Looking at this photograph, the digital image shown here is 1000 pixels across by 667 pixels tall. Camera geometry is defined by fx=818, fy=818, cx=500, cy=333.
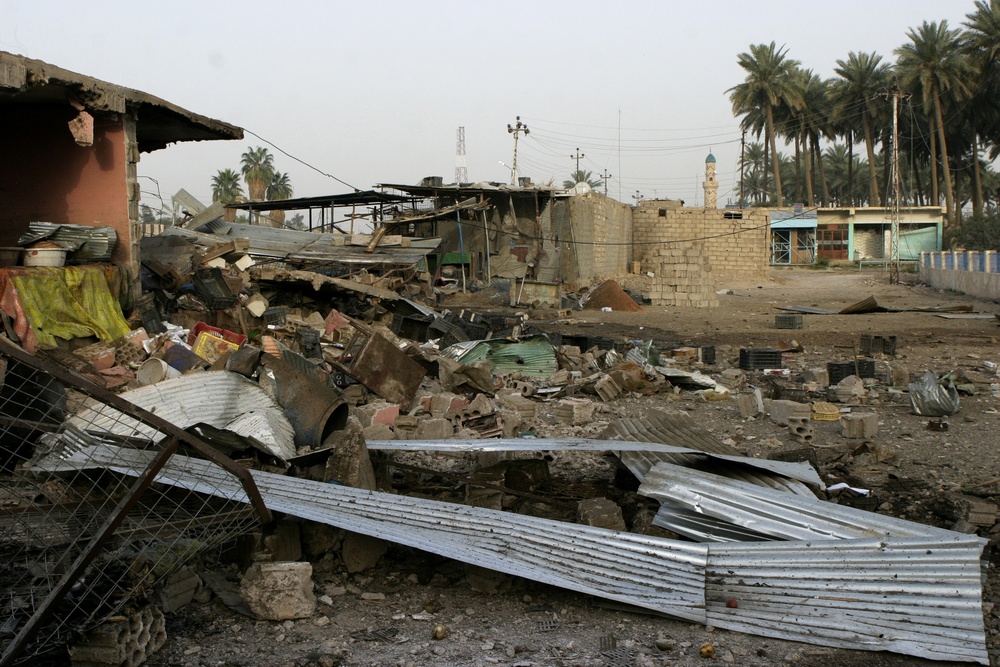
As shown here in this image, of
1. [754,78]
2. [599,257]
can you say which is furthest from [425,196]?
[754,78]

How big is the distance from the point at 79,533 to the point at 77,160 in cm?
844

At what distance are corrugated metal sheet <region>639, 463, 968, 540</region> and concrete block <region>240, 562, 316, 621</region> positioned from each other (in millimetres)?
1700

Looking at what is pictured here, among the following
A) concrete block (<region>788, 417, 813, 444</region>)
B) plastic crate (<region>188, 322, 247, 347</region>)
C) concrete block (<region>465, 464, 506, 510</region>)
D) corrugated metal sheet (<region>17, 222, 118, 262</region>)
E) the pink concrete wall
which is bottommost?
concrete block (<region>788, 417, 813, 444</region>)

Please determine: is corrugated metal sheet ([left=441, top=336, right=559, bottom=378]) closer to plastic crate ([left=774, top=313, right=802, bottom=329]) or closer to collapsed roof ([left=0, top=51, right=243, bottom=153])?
collapsed roof ([left=0, top=51, right=243, bottom=153])

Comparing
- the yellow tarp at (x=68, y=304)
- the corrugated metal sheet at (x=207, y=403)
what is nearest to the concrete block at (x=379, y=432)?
the corrugated metal sheet at (x=207, y=403)

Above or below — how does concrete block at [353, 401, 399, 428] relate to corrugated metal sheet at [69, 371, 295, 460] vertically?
below

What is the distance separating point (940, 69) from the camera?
46.4m

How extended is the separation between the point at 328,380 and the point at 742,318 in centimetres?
1179

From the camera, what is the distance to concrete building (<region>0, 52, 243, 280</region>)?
9.99 m

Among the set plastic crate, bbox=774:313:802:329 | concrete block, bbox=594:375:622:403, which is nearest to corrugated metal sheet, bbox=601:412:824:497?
concrete block, bbox=594:375:622:403

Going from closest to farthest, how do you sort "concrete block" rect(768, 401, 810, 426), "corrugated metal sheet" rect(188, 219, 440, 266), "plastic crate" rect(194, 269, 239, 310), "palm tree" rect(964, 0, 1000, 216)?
"concrete block" rect(768, 401, 810, 426) → "plastic crate" rect(194, 269, 239, 310) → "corrugated metal sheet" rect(188, 219, 440, 266) → "palm tree" rect(964, 0, 1000, 216)

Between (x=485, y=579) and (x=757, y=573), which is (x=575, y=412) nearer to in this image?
(x=485, y=579)

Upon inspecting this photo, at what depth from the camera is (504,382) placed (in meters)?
9.86

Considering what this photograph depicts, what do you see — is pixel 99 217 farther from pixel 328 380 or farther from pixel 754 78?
pixel 754 78
